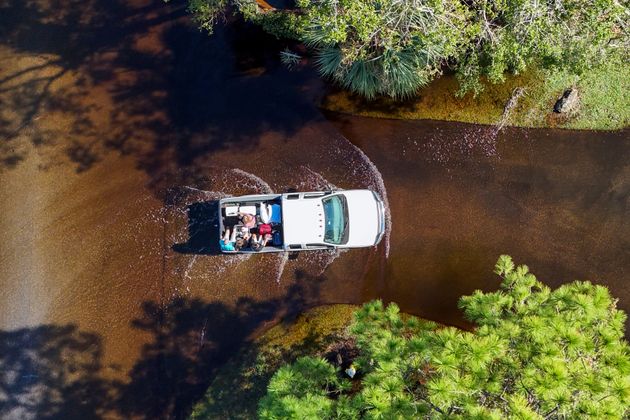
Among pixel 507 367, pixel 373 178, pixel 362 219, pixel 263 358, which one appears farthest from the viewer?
pixel 373 178

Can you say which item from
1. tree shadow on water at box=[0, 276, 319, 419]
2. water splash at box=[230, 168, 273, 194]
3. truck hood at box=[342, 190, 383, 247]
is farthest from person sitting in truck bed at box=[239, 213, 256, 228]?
truck hood at box=[342, 190, 383, 247]

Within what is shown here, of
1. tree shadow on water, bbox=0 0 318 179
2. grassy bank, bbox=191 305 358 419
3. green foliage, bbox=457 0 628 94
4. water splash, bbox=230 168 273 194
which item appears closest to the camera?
green foliage, bbox=457 0 628 94

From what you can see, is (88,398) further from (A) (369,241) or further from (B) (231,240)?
(A) (369,241)

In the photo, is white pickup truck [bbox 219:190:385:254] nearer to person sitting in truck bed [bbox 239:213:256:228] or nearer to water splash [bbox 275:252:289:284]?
person sitting in truck bed [bbox 239:213:256:228]

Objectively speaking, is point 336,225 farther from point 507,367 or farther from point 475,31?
point 475,31

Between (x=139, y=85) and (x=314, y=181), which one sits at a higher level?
(x=139, y=85)

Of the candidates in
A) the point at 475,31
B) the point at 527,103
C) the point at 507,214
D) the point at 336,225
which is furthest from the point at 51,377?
the point at 527,103

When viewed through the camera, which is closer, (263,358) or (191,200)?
(263,358)

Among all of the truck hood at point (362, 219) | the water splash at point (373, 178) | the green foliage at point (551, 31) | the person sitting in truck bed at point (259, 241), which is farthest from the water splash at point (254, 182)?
the green foliage at point (551, 31)
